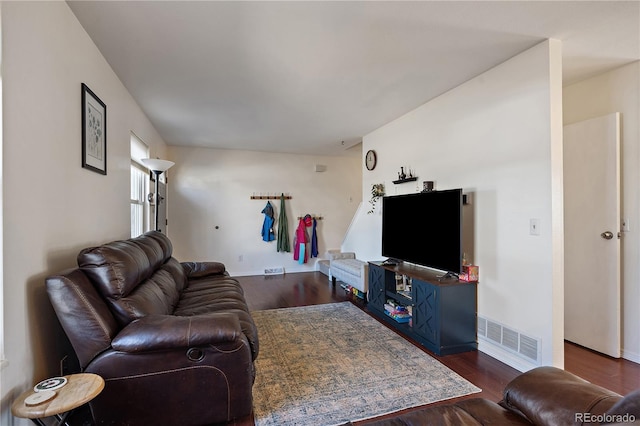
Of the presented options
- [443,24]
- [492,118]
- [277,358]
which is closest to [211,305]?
[277,358]

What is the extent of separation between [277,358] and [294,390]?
50 cm

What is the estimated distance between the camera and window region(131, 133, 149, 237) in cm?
347

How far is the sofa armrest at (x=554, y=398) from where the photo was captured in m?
0.96

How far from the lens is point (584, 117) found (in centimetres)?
282

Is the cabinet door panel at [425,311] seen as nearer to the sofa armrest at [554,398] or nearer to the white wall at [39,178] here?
the sofa armrest at [554,398]

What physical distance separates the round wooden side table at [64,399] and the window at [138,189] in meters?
2.54

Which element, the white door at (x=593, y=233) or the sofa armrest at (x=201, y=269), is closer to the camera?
the white door at (x=593, y=233)

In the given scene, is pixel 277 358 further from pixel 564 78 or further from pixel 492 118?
pixel 564 78

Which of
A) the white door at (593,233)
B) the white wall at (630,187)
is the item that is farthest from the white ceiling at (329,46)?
the white door at (593,233)

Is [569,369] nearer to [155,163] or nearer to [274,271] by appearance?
[155,163]

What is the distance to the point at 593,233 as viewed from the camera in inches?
105

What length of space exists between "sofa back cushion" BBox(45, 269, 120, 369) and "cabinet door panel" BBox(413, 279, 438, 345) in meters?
2.32

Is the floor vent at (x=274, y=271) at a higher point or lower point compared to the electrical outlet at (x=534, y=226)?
lower

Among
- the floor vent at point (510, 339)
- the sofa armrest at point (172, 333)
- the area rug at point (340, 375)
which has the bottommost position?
the area rug at point (340, 375)
